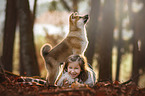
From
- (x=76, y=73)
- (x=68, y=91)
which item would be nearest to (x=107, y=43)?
(x=76, y=73)

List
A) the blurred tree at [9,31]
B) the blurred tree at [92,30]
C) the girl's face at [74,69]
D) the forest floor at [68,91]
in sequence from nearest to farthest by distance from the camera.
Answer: the forest floor at [68,91], the girl's face at [74,69], the blurred tree at [9,31], the blurred tree at [92,30]

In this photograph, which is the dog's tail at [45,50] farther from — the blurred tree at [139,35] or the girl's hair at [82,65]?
the blurred tree at [139,35]

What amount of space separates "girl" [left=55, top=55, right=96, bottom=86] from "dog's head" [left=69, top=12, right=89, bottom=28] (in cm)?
137

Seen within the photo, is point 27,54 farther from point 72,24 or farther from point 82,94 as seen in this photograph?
point 82,94

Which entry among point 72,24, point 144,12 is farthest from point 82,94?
point 144,12

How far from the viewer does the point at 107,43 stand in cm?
932

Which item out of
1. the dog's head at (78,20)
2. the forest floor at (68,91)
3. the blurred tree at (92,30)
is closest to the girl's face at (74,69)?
the forest floor at (68,91)

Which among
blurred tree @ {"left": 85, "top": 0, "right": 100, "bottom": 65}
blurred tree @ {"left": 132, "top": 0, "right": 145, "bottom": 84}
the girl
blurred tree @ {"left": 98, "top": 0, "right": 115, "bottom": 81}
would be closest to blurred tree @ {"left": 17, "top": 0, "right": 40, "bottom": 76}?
blurred tree @ {"left": 85, "top": 0, "right": 100, "bottom": 65}

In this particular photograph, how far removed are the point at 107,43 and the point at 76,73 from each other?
5069 mm

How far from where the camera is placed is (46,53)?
5.32m

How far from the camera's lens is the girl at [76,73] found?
4.56 metres

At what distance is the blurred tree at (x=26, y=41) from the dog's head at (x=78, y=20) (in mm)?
2558

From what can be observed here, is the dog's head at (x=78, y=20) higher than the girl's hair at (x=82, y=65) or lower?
higher

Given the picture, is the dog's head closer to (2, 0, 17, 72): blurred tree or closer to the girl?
the girl
